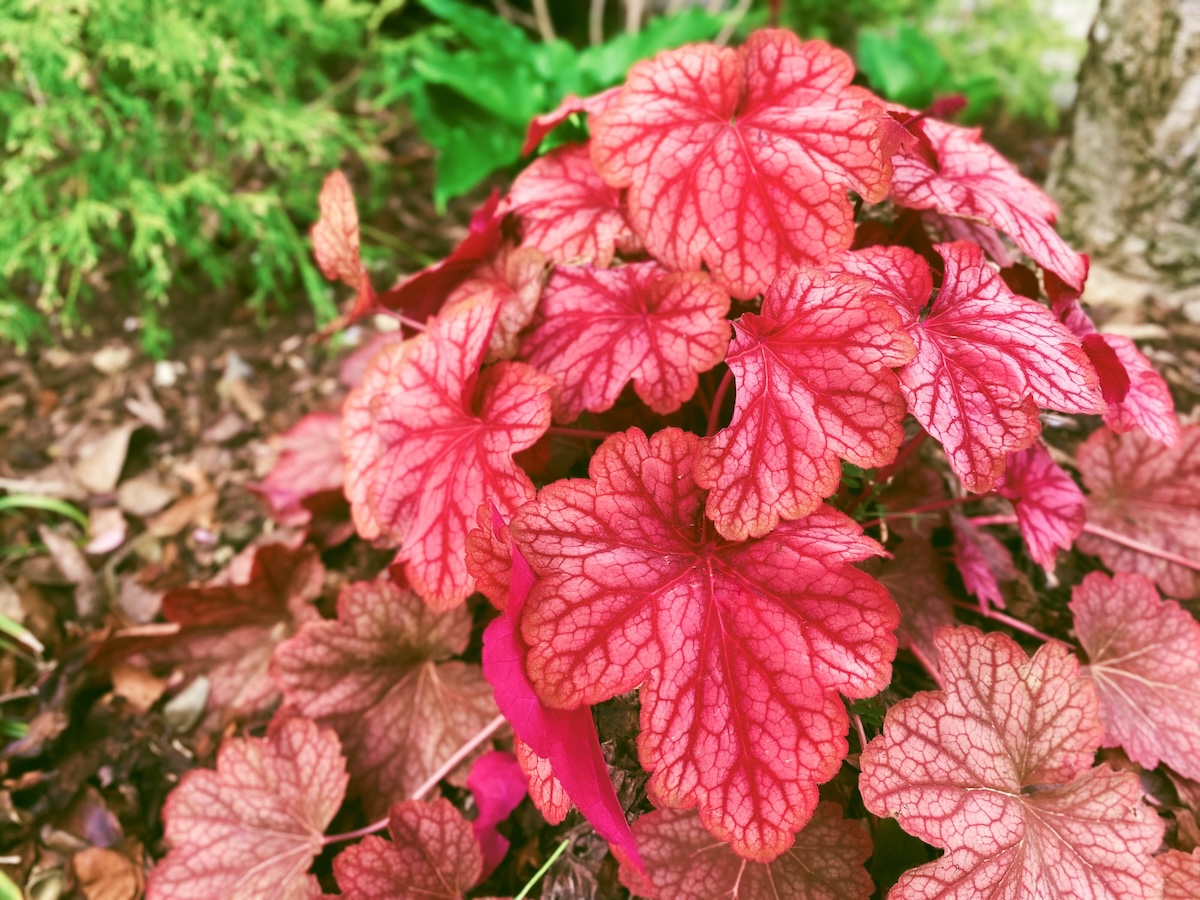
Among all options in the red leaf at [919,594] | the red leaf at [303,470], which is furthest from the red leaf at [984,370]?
the red leaf at [303,470]

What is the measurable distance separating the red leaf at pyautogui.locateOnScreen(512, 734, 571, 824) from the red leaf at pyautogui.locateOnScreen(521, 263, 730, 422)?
0.41 m

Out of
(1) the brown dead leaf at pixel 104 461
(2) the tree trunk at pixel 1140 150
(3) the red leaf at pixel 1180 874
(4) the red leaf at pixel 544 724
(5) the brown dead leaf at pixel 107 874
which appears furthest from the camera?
(1) the brown dead leaf at pixel 104 461

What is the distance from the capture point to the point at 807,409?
84 cm

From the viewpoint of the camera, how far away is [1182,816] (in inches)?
43.0

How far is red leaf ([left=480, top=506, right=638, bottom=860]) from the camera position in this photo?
77cm

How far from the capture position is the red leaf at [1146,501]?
128 cm

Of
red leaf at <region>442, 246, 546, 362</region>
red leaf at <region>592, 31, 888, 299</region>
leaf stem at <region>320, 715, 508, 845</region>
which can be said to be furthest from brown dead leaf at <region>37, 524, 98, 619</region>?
red leaf at <region>592, 31, 888, 299</region>

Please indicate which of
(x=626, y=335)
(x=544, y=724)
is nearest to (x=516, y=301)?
(x=626, y=335)

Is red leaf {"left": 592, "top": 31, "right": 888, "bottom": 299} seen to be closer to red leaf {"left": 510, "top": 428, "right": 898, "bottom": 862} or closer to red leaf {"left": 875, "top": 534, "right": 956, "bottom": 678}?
red leaf {"left": 510, "top": 428, "right": 898, "bottom": 862}

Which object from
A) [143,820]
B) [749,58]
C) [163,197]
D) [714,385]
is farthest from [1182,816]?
[163,197]

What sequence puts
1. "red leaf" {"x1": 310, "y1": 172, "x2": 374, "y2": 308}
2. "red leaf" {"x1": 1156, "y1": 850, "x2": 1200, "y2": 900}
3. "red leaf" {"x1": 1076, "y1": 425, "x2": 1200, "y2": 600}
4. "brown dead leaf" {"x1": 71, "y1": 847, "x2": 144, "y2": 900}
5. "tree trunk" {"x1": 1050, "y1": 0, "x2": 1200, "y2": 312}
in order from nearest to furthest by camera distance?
"red leaf" {"x1": 1156, "y1": 850, "x2": 1200, "y2": 900}
"red leaf" {"x1": 310, "y1": 172, "x2": 374, "y2": 308}
"red leaf" {"x1": 1076, "y1": 425, "x2": 1200, "y2": 600}
"brown dead leaf" {"x1": 71, "y1": 847, "x2": 144, "y2": 900}
"tree trunk" {"x1": 1050, "y1": 0, "x2": 1200, "y2": 312}

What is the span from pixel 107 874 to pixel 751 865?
119 cm

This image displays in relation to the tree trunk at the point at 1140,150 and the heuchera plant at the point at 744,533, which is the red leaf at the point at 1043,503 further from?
the tree trunk at the point at 1140,150

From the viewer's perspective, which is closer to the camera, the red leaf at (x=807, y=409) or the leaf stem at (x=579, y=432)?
the red leaf at (x=807, y=409)
